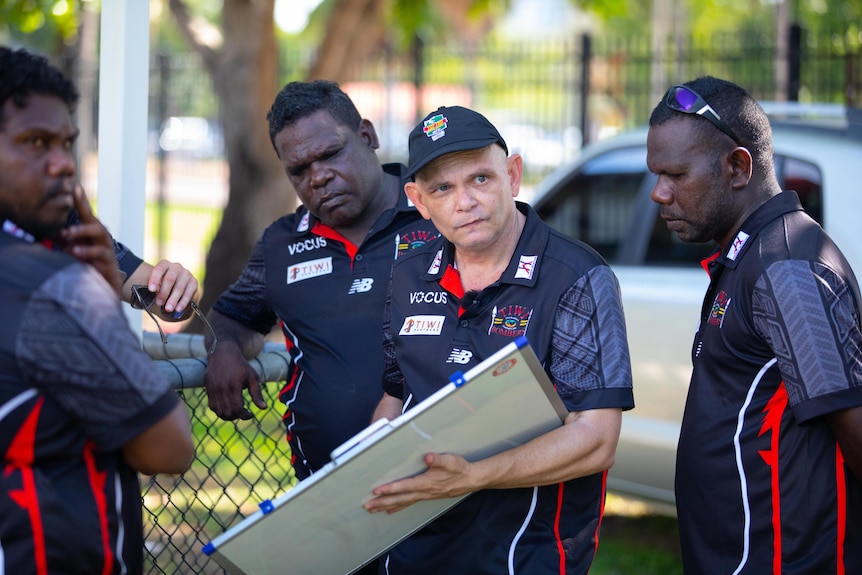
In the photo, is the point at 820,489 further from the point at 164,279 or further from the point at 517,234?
the point at 164,279

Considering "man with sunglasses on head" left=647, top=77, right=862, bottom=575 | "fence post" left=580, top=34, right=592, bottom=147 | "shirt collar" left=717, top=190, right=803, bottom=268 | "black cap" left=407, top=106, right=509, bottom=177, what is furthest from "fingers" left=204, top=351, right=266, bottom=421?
"fence post" left=580, top=34, right=592, bottom=147

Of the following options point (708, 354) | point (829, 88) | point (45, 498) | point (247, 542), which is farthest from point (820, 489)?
→ point (829, 88)

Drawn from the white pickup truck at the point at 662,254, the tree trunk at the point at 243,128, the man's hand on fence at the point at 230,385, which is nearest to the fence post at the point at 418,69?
the tree trunk at the point at 243,128

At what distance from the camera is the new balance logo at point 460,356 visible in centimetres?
258

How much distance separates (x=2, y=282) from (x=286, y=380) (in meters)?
1.69

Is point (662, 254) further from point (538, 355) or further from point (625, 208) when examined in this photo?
point (538, 355)

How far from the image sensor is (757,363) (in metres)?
2.45

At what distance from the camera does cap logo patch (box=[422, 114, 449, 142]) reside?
8.57 ft

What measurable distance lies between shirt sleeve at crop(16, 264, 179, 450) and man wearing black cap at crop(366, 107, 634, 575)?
2.23ft

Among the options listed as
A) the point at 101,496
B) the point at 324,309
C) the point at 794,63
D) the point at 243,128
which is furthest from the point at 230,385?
the point at 794,63

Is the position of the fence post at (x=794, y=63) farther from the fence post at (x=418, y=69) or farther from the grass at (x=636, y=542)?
the grass at (x=636, y=542)

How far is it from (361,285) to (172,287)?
0.72m

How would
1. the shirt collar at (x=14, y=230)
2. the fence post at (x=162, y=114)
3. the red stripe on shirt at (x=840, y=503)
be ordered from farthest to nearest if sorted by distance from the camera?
the fence post at (x=162, y=114) → the red stripe on shirt at (x=840, y=503) → the shirt collar at (x=14, y=230)

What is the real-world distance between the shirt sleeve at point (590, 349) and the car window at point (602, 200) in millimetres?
2861
